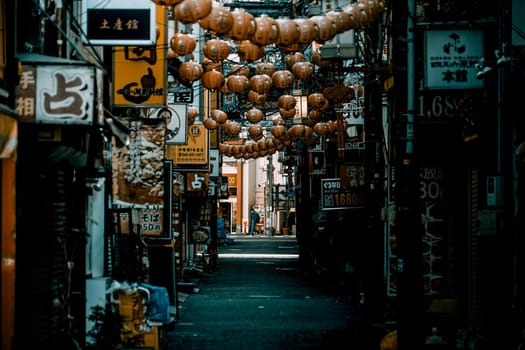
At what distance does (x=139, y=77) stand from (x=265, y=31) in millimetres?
4303

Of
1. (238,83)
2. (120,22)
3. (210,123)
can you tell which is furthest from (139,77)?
(210,123)

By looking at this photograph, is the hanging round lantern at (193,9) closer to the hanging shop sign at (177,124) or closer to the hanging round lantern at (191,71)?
the hanging round lantern at (191,71)

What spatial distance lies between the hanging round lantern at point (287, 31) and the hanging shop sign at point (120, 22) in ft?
6.67

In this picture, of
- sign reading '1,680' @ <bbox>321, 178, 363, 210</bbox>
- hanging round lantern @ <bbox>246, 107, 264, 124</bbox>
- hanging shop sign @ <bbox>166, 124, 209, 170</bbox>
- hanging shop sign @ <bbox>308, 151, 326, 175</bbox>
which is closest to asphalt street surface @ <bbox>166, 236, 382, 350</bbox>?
sign reading '1,680' @ <bbox>321, 178, 363, 210</bbox>

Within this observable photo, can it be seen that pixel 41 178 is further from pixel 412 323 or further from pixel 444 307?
pixel 444 307

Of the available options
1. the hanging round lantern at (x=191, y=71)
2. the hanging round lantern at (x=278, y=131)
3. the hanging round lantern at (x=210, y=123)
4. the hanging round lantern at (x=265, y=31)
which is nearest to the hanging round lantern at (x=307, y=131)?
the hanging round lantern at (x=278, y=131)

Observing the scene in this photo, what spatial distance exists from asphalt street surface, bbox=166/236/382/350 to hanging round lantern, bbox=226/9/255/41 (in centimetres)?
610

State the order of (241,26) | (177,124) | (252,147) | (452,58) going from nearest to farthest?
(241,26) < (452,58) < (177,124) < (252,147)

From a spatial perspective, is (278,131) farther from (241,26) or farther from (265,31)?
(241,26)

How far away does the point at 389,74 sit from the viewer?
23.0 meters

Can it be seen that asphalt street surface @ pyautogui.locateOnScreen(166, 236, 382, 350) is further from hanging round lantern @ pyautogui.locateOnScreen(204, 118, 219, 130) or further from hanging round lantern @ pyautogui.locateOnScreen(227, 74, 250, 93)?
hanging round lantern @ pyautogui.locateOnScreen(227, 74, 250, 93)

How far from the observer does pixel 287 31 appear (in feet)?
53.2

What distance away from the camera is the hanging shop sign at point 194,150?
34.0 metres

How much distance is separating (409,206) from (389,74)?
25.4 feet
